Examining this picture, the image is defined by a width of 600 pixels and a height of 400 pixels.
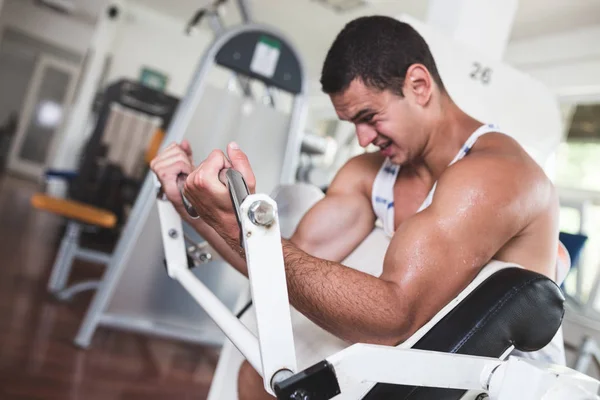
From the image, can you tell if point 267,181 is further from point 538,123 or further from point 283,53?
point 538,123

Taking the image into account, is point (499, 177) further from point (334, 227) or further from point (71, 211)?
point (71, 211)

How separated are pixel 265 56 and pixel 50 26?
7590mm

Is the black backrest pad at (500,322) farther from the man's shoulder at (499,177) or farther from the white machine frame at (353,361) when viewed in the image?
the man's shoulder at (499,177)

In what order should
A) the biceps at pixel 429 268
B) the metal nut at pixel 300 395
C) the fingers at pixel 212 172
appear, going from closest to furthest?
the metal nut at pixel 300 395
the fingers at pixel 212 172
the biceps at pixel 429 268

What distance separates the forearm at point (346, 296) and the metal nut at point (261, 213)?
212mm

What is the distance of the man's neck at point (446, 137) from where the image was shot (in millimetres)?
1074

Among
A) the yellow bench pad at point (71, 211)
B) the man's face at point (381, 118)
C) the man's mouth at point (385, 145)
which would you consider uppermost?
the man's face at point (381, 118)

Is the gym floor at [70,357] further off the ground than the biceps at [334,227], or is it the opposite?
the biceps at [334,227]

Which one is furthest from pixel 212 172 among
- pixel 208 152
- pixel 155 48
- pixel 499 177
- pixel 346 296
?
pixel 155 48

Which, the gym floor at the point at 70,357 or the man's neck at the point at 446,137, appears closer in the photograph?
the man's neck at the point at 446,137

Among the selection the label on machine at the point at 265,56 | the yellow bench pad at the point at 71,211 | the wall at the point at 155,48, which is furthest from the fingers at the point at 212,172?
the wall at the point at 155,48

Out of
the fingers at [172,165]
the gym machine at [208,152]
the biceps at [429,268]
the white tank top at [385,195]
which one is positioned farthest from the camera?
the gym machine at [208,152]

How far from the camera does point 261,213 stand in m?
0.52

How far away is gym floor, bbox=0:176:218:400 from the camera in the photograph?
1.71 metres
